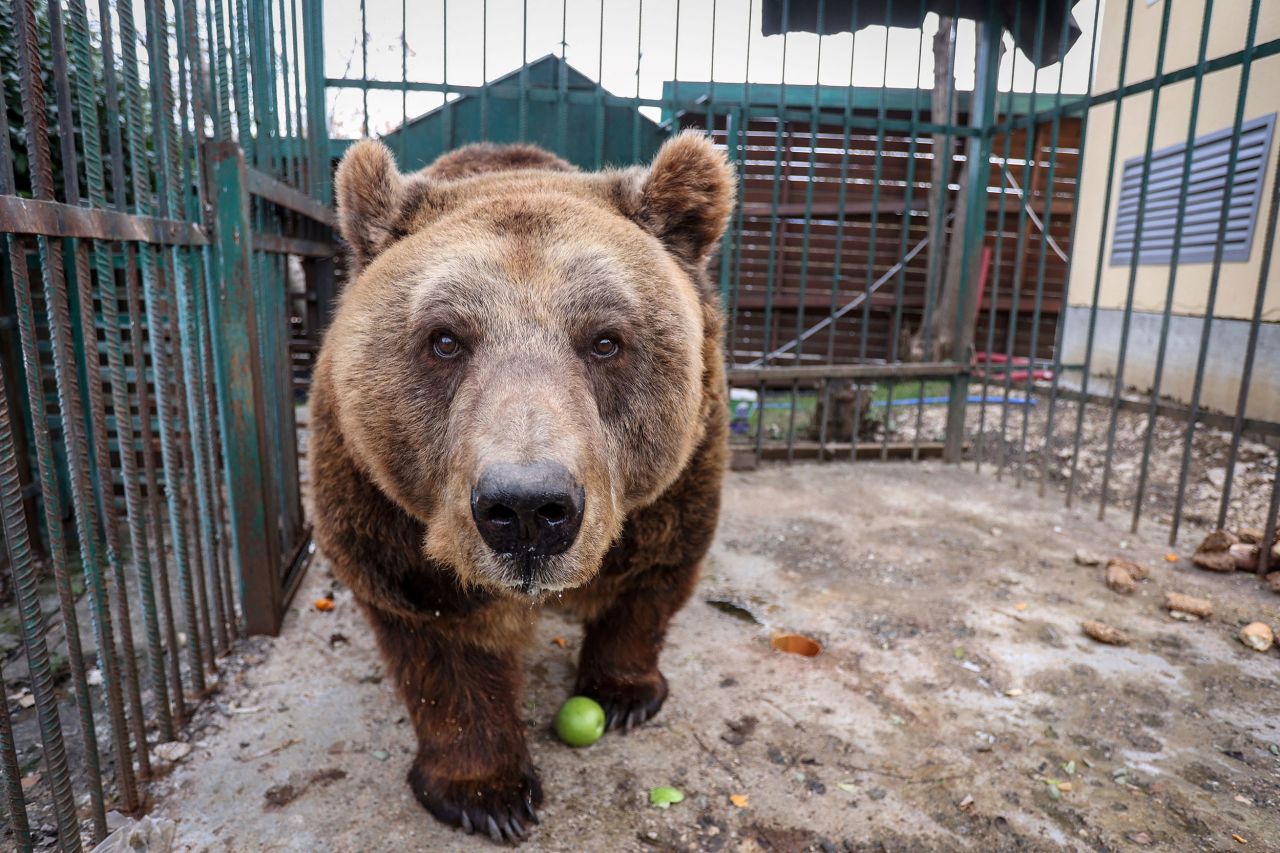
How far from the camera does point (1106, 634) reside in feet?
10.9

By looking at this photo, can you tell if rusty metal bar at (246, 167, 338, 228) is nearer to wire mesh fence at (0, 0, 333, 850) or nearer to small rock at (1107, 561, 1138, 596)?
wire mesh fence at (0, 0, 333, 850)

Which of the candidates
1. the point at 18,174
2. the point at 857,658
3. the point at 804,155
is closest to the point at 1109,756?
the point at 857,658

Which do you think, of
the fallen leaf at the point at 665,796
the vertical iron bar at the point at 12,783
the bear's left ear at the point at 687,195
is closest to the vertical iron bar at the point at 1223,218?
the bear's left ear at the point at 687,195

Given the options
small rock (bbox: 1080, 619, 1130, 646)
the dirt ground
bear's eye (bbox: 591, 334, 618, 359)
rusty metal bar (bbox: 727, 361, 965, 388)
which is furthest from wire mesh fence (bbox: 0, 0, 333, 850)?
small rock (bbox: 1080, 619, 1130, 646)

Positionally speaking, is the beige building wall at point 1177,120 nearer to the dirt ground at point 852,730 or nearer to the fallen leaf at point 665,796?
the dirt ground at point 852,730

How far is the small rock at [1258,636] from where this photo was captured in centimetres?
328

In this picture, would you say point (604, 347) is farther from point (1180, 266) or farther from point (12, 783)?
point (1180, 266)

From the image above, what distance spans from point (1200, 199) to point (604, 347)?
303 inches

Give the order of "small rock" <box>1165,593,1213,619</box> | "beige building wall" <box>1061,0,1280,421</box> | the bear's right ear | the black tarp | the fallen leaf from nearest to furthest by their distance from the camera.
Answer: the bear's right ear
the fallen leaf
"small rock" <box>1165,593,1213,619</box>
the black tarp
"beige building wall" <box>1061,0,1280,421</box>

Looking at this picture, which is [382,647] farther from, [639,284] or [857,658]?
[857,658]

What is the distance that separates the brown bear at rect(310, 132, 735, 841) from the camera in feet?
5.87

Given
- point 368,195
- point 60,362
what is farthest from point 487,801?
point 368,195

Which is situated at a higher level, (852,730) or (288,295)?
(288,295)

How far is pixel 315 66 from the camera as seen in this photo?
4602 mm
